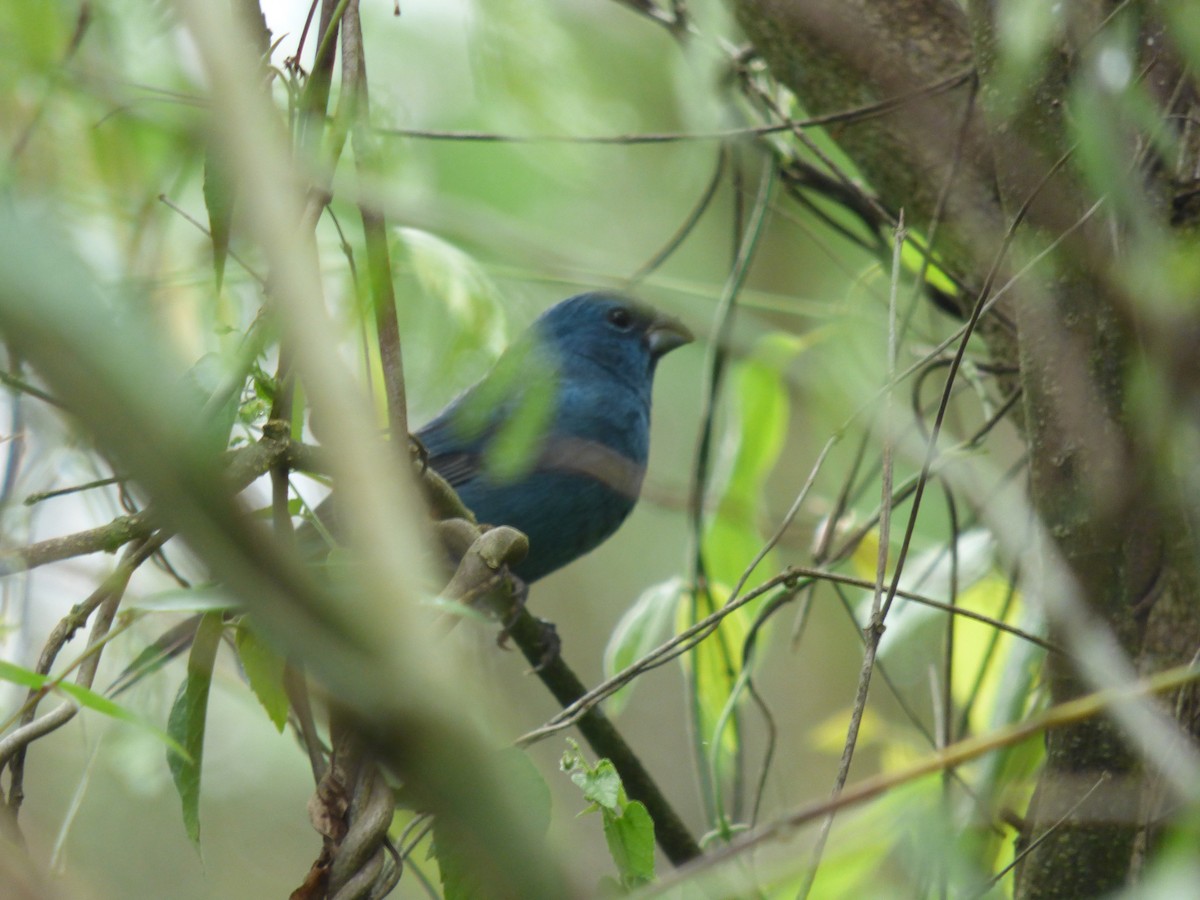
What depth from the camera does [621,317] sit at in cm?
548

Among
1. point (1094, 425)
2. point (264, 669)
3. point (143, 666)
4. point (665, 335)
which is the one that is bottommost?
point (1094, 425)

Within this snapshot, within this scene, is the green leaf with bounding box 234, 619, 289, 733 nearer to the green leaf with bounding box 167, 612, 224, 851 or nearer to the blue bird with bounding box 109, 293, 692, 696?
the green leaf with bounding box 167, 612, 224, 851

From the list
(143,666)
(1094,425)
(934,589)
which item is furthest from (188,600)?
(934,589)

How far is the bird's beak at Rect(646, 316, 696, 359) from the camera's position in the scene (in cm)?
547

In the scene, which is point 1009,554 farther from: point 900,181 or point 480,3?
point 480,3

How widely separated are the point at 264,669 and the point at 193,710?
115 millimetres

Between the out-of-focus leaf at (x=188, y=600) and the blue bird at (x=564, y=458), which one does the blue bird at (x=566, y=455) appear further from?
the out-of-focus leaf at (x=188, y=600)

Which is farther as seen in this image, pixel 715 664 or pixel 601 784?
pixel 715 664

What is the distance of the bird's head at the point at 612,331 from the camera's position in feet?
17.6

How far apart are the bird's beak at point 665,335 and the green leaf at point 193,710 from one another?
149 inches

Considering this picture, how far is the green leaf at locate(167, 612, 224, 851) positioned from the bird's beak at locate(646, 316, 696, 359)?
3777 millimetres

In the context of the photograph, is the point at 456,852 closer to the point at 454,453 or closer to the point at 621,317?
the point at 454,453

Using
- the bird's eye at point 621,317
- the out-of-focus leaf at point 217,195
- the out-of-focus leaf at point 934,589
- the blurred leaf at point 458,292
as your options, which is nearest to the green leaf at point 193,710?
the out-of-focus leaf at point 217,195

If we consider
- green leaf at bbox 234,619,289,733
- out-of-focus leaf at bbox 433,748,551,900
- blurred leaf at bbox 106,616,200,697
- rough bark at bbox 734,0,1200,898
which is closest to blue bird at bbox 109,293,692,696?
blurred leaf at bbox 106,616,200,697
